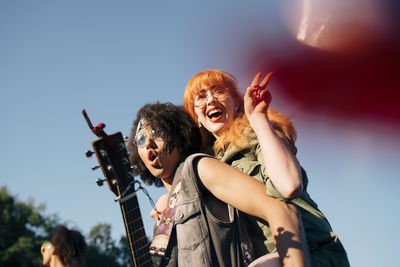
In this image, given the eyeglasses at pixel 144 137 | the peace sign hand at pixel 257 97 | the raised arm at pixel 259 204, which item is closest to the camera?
the raised arm at pixel 259 204

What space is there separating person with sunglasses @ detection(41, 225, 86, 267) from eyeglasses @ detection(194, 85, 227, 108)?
4.39 metres

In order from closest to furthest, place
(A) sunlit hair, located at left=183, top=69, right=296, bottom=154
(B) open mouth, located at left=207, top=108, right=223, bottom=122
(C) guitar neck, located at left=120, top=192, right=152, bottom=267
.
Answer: (C) guitar neck, located at left=120, top=192, right=152, bottom=267 < (A) sunlit hair, located at left=183, top=69, right=296, bottom=154 < (B) open mouth, located at left=207, top=108, right=223, bottom=122

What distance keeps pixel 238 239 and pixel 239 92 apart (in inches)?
59.9

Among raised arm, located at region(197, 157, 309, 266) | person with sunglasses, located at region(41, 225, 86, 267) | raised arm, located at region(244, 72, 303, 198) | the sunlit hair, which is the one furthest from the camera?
person with sunglasses, located at region(41, 225, 86, 267)

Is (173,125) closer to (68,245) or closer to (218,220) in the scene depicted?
(218,220)

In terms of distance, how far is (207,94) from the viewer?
376cm

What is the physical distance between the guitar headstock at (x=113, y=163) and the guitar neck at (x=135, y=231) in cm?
11

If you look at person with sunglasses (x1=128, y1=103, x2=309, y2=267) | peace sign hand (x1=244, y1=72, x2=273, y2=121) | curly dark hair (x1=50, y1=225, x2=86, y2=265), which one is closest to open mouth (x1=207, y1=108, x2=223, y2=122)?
person with sunglasses (x1=128, y1=103, x2=309, y2=267)

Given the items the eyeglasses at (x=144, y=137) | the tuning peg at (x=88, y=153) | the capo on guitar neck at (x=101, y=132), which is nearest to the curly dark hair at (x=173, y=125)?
the eyeglasses at (x=144, y=137)

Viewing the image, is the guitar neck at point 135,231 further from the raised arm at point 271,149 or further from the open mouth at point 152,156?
the raised arm at point 271,149

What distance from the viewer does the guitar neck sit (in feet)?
10.1

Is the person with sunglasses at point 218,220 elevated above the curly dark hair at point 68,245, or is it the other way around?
the curly dark hair at point 68,245

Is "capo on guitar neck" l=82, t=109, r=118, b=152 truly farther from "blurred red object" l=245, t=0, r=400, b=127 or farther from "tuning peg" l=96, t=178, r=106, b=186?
"blurred red object" l=245, t=0, r=400, b=127

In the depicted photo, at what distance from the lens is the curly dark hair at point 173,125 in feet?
12.4
